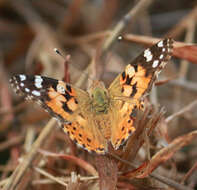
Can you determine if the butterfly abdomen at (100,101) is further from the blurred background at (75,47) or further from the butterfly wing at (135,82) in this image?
the blurred background at (75,47)

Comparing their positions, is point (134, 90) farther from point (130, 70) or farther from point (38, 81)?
point (38, 81)

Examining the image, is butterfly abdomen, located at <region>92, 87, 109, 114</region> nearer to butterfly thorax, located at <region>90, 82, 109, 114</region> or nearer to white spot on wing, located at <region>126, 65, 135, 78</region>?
butterfly thorax, located at <region>90, 82, 109, 114</region>

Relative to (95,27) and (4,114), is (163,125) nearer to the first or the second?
(4,114)

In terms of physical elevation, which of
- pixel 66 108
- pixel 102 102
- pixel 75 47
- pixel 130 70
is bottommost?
pixel 66 108

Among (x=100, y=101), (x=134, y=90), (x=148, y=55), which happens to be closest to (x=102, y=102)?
(x=100, y=101)

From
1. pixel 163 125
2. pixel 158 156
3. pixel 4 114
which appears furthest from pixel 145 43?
pixel 4 114

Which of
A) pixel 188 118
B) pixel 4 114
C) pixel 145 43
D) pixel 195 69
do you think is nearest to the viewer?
pixel 145 43
